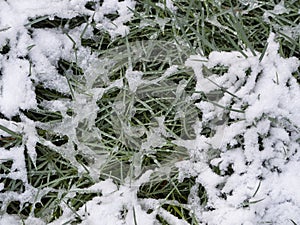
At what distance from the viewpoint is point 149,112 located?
1.23m

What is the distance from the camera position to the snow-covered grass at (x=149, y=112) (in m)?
1.15

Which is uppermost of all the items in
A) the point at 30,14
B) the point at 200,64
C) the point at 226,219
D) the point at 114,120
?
the point at 30,14

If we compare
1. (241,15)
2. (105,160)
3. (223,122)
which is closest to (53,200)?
(105,160)

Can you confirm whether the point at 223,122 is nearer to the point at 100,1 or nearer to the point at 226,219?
the point at 226,219

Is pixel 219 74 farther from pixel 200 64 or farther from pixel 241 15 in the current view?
pixel 241 15

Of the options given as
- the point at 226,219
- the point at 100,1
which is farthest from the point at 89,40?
the point at 226,219

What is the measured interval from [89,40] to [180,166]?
1.24ft

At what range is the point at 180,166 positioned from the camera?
1175 millimetres

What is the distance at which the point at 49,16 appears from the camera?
1.26 m

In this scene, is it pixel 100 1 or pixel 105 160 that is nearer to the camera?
pixel 105 160

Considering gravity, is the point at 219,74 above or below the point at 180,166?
above

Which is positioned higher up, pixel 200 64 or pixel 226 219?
pixel 200 64

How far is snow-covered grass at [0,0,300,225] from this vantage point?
1.15 metres

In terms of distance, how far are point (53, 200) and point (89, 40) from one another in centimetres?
39
